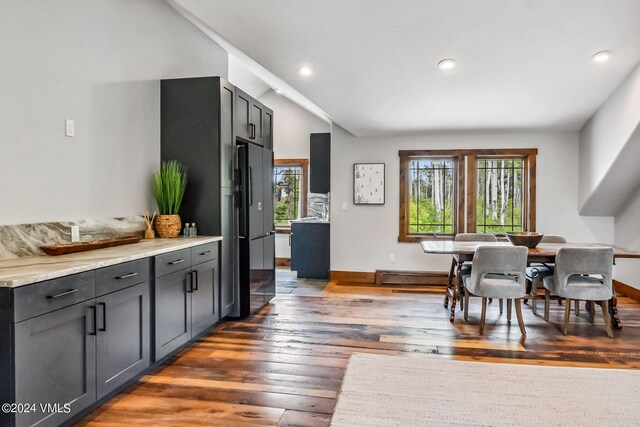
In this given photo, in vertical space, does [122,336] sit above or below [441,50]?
below

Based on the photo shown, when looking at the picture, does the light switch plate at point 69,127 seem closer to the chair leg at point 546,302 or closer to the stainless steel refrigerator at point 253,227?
the stainless steel refrigerator at point 253,227

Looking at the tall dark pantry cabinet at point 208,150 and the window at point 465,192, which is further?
the window at point 465,192

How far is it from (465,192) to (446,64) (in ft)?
7.65

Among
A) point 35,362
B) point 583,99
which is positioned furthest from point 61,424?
point 583,99

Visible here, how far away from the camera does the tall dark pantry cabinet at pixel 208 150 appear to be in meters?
3.68

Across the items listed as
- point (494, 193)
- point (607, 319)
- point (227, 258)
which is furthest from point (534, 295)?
point (227, 258)

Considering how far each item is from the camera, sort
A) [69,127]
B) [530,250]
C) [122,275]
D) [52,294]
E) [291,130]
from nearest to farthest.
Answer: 1. [52,294]
2. [122,275]
3. [69,127]
4. [530,250]
5. [291,130]

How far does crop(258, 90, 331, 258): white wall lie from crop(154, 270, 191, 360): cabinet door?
15.1 feet

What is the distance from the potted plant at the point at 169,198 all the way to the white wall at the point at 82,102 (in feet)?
0.52

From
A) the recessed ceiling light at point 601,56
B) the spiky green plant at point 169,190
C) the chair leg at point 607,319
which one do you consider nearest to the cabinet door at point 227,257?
the spiky green plant at point 169,190

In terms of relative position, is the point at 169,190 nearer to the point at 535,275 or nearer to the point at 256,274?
the point at 256,274

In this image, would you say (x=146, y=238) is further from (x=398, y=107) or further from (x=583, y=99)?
(x=583, y=99)

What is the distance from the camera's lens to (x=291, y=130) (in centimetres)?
773

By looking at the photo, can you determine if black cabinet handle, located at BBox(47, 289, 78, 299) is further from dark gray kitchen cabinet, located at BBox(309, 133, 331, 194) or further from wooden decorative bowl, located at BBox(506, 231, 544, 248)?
dark gray kitchen cabinet, located at BBox(309, 133, 331, 194)
